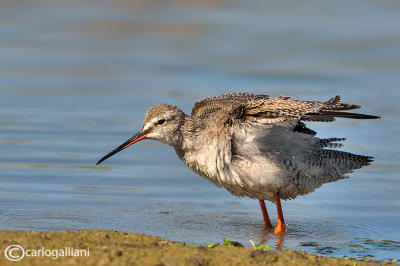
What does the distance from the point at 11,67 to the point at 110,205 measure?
7.37m

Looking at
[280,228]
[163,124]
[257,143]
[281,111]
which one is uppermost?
[281,111]

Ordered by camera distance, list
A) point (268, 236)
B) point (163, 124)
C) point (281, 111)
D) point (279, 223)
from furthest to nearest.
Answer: point (163, 124)
point (279, 223)
point (268, 236)
point (281, 111)

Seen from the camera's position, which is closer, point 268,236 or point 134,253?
point 134,253

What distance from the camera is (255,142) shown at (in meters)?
8.37

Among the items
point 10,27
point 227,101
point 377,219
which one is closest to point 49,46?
point 10,27

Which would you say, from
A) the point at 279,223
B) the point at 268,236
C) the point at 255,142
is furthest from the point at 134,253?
the point at 279,223

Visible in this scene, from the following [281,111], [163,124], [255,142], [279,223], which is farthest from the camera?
[163,124]

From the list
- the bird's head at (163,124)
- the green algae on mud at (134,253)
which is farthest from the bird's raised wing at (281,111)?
the green algae on mud at (134,253)

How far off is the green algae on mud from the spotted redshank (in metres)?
2.03

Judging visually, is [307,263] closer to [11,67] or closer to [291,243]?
[291,243]

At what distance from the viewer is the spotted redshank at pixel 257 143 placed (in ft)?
26.5

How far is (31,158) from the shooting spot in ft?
34.8

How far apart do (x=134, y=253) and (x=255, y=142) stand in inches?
113

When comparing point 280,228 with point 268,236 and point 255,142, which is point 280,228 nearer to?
point 268,236
